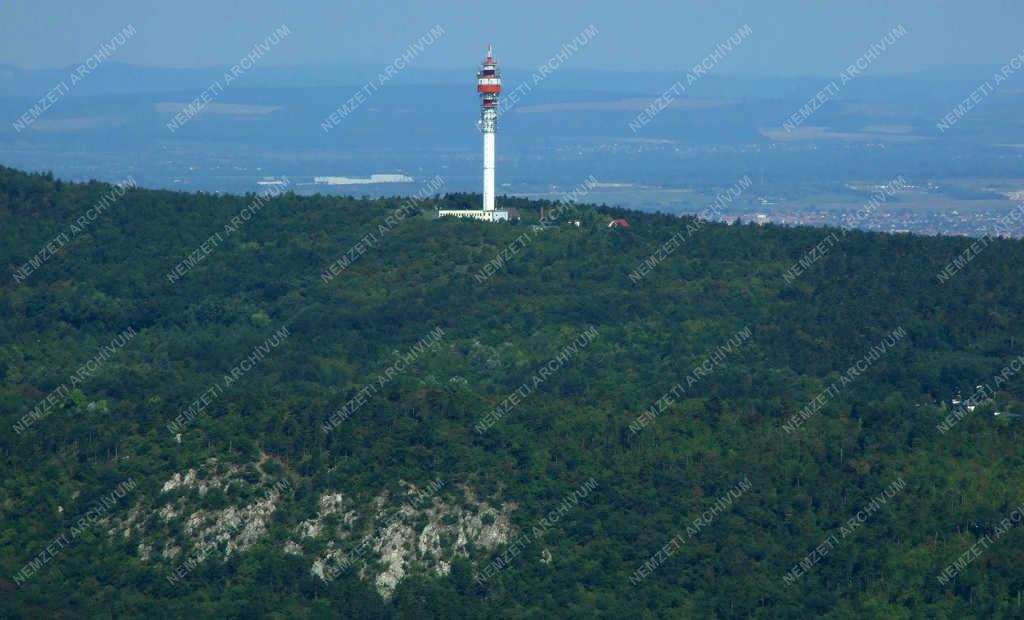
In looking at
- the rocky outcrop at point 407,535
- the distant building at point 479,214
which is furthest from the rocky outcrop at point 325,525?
the distant building at point 479,214

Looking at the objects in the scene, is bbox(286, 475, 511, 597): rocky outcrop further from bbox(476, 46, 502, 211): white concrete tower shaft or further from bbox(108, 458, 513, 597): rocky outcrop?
bbox(476, 46, 502, 211): white concrete tower shaft

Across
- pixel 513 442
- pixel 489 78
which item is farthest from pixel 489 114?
pixel 513 442

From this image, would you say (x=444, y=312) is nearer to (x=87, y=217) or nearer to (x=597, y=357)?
(x=597, y=357)

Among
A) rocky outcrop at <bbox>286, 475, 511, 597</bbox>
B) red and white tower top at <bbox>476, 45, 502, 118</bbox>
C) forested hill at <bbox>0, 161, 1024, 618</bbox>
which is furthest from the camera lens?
red and white tower top at <bbox>476, 45, 502, 118</bbox>

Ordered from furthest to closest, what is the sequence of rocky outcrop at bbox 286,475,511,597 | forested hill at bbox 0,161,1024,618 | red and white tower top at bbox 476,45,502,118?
1. red and white tower top at bbox 476,45,502,118
2. rocky outcrop at bbox 286,475,511,597
3. forested hill at bbox 0,161,1024,618

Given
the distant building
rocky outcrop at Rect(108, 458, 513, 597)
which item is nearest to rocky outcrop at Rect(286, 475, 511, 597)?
rocky outcrop at Rect(108, 458, 513, 597)

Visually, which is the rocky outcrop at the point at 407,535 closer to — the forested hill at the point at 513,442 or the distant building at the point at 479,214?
the forested hill at the point at 513,442

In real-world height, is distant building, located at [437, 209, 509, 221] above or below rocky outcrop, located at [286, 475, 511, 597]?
above
